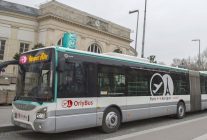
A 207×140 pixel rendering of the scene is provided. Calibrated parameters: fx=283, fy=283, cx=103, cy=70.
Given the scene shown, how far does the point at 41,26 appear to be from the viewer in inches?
1713

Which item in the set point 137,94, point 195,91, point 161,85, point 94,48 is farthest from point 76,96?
point 94,48

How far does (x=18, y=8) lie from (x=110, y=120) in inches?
1491

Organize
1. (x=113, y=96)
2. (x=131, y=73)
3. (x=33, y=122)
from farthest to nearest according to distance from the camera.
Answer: (x=131, y=73)
(x=113, y=96)
(x=33, y=122)

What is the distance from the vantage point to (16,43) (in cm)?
4138

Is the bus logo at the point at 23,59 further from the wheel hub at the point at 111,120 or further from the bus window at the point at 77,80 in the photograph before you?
the wheel hub at the point at 111,120

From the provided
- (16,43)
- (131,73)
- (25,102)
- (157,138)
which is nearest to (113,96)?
(131,73)

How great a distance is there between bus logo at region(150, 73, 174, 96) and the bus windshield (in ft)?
18.1

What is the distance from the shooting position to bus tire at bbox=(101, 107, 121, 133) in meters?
9.97

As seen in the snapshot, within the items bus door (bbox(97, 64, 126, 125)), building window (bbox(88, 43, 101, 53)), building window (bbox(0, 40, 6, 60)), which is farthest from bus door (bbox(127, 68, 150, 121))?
building window (bbox(88, 43, 101, 53))

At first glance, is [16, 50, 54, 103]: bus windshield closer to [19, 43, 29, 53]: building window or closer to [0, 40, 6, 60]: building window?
[0, 40, 6, 60]: building window

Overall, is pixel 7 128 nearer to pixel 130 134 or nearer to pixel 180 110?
pixel 130 134

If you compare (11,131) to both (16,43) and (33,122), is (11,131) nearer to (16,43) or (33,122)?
(33,122)

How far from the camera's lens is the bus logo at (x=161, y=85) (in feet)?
41.2

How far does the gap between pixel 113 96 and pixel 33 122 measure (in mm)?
3247
